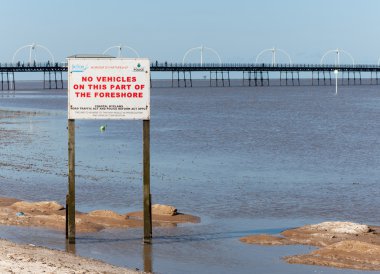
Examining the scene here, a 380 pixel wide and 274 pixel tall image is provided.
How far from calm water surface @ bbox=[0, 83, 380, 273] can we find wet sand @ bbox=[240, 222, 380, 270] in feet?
1.35

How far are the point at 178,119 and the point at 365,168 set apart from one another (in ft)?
128

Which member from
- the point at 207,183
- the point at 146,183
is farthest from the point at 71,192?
the point at 207,183

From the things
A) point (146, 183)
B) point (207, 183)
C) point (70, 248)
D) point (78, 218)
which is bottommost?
point (70, 248)

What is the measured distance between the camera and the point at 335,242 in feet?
55.3

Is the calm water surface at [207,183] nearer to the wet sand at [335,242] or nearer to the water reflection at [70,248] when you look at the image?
the water reflection at [70,248]

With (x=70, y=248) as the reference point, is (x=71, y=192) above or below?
above

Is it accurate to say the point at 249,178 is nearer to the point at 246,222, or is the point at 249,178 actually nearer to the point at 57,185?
the point at 57,185

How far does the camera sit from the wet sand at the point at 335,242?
595 inches

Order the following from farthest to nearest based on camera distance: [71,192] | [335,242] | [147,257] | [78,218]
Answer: [78,218], [71,192], [335,242], [147,257]

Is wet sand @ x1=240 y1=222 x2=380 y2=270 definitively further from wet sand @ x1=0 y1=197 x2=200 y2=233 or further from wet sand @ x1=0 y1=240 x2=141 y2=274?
wet sand @ x1=0 y1=240 x2=141 y2=274

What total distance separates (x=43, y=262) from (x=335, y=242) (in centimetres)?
617

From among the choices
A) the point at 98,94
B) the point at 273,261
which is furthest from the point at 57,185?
the point at 273,261

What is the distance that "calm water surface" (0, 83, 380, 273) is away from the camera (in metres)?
16.5

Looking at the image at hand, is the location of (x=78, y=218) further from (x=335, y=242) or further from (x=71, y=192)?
(x=335, y=242)
